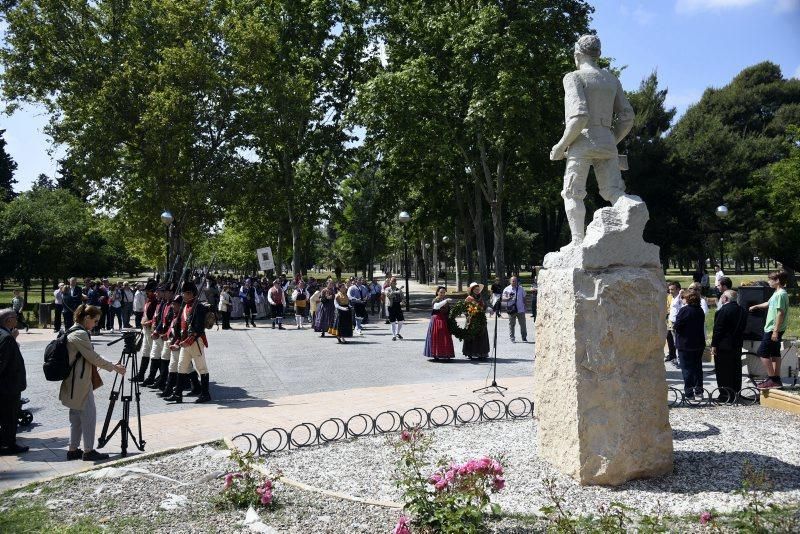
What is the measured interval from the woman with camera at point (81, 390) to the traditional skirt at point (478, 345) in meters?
8.80

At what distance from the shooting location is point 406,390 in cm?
1062

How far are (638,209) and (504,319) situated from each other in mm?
17610

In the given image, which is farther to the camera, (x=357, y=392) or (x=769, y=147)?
(x=769, y=147)

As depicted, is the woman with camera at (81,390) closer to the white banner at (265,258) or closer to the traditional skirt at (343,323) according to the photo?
the traditional skirt at (343,323)

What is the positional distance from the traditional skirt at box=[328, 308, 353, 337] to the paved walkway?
6909mm

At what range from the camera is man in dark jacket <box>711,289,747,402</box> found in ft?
30.5

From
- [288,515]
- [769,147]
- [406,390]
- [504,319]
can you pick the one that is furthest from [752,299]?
[769,147]

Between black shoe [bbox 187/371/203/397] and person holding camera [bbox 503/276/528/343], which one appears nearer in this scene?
black shoe [bbox 187/371/203/397]

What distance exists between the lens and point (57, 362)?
6836 millimetres

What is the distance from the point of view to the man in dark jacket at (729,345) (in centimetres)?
928

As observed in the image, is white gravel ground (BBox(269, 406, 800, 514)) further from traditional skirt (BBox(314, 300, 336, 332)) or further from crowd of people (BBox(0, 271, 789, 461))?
traditional skirt (BBox(314, 300, 336, 332))

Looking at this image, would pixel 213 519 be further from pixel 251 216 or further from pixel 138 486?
pixel 251 216

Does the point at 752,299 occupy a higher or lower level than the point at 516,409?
higher

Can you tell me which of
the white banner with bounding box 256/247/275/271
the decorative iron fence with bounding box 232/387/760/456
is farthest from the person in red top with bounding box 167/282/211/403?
the white banner with bounding box 256/247/275/271
